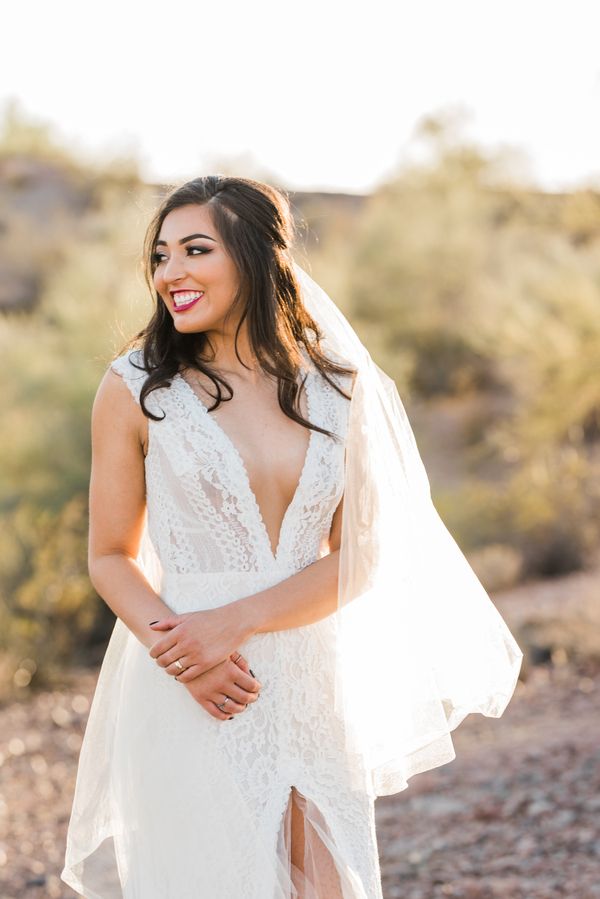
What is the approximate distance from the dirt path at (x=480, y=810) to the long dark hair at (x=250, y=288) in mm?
2676

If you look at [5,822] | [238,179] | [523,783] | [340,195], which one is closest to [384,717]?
[238,179]

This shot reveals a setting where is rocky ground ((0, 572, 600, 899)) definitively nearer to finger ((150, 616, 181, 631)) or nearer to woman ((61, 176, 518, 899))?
woman ((61, 176, 518, 899))

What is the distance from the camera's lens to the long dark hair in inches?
101

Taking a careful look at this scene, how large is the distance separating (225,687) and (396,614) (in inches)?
19.5

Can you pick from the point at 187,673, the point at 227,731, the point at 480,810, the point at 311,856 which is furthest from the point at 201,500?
the point at 480,810

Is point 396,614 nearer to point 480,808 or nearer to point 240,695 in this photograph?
point 240,695

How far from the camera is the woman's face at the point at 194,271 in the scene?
8.29 ft

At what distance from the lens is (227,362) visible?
264 centimetres

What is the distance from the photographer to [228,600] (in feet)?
8.07

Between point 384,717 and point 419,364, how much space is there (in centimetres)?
1877

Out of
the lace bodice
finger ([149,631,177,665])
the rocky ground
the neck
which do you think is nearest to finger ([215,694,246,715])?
finger ([149,631,177,665])

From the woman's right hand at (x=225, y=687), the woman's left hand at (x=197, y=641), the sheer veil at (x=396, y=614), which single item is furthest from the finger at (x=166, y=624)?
the sheer veil at (x=396, y=614)

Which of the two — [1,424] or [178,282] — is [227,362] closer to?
[178,282]

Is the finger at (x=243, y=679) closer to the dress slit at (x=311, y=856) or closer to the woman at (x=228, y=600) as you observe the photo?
the woman at (x=228, y=600)
